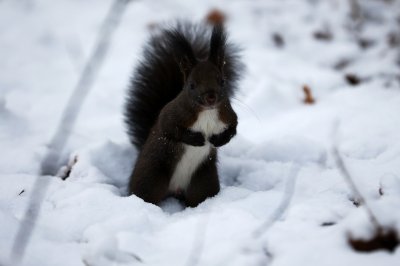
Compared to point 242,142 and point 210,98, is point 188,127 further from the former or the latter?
point 242,142

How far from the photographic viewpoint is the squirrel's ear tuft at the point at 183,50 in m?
2.39

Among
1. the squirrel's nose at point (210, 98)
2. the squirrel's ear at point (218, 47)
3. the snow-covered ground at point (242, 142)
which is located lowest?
the snow-covered ground at point (242, 142)

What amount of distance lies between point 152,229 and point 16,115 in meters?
2.03

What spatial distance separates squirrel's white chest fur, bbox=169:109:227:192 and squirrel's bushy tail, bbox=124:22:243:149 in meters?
0.41

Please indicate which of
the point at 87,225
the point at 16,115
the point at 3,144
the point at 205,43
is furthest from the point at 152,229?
the point at 16,115

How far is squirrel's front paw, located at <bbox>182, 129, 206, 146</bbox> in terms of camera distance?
2.38 metres

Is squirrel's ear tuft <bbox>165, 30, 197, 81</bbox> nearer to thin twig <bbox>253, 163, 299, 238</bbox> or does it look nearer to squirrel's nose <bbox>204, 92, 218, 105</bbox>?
squirrel's nose <bbox>204, 92, 218, 105</bbox>

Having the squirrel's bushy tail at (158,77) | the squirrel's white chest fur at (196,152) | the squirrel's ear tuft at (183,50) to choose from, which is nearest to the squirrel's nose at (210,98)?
the squirrel's white chest fur at (196,152)

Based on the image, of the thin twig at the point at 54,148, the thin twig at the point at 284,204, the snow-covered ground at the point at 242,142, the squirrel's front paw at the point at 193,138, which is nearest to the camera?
the thin twig at the point at 54,148

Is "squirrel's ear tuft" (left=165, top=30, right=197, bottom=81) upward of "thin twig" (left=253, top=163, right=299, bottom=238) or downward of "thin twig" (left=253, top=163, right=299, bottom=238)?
upward

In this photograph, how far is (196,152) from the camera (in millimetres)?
2521

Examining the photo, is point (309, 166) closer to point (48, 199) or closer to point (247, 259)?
point (247, 259)

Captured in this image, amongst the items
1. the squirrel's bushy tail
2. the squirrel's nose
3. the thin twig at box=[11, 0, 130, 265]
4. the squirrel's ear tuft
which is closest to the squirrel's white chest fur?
the squirrel's nose

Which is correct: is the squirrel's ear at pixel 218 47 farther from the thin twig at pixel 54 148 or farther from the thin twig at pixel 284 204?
the thin twig at pixel 284 204
